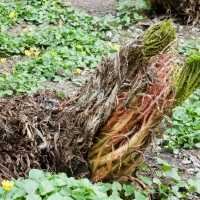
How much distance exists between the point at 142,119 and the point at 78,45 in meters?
3.58

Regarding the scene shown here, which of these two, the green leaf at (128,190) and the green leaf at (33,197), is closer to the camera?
the green leaf at (33,197)

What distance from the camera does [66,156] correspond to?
333 centimetres

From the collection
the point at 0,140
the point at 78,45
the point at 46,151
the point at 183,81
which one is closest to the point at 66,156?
the point at 46,151

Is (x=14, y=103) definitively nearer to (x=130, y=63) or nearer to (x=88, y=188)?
(x=130, y=63)

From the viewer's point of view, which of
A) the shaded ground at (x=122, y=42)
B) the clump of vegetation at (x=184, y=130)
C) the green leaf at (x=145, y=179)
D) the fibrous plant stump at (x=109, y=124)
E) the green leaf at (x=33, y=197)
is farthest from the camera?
the clump of vegetation at (x=184, y=130)

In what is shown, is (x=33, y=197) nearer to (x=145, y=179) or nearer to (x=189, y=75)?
(x=145, y=179)

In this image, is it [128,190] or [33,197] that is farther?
[128,190]

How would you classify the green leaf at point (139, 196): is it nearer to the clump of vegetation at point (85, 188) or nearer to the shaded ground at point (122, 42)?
the clump of vegetation at point (85, 188)

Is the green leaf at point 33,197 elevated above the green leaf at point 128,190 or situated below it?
above

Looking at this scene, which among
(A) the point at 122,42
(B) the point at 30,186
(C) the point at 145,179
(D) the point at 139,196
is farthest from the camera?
(A) the point at 122,42

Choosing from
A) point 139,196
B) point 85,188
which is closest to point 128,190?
point 139,196

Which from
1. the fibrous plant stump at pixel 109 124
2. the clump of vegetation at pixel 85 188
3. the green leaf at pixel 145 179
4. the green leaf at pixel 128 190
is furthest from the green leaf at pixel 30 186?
the green leaf at pixel 145 179

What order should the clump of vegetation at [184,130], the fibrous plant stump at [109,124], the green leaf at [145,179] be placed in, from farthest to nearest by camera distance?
the clump of vegetation at [184,130] → the green leaf at [145,179] → the fibrous plant stump at [109,124]

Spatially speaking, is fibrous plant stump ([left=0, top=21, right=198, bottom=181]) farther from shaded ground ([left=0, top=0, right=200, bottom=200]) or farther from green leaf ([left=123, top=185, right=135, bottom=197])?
shaded ground ([left=0, top=0, right=200, bottom=200])
